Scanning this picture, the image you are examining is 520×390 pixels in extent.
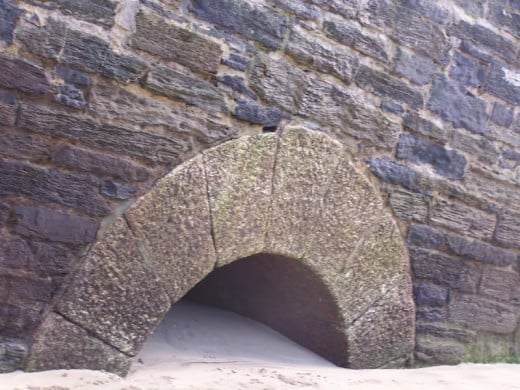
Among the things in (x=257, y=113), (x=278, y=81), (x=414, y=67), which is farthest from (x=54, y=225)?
(x=414, y=67)

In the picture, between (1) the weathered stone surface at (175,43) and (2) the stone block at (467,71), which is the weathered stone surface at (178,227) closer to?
(1) the weathered stone surface at (175,43)

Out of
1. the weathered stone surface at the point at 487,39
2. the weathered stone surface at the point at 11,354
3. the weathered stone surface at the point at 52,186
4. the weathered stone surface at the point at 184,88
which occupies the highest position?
the weathered stone surface at the point at 487,39

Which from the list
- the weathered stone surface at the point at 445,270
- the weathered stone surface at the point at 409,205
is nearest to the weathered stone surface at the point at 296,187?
the weathered stone surface at the point at 409,205

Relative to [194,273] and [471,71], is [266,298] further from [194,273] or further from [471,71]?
[471,71]

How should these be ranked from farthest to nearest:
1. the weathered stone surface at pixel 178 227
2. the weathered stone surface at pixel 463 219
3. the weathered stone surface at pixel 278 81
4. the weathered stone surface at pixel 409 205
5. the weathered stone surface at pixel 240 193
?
the weathered stone surface at pixel 463 219 < the weathered stone surface at pixel 409 205 < the weathered stone surface at pixel 278 81 < the weathered stone surface at pixel 240 193 < the weathered stone surface at pixel 178 227

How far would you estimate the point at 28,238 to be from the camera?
2.19 metres

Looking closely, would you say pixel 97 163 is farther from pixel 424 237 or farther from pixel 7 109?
pixel 424 237

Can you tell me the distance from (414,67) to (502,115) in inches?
25.0

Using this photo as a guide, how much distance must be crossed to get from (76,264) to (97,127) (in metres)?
0.48

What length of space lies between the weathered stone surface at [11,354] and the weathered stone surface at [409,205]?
169cm

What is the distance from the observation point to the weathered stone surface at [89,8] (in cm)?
224

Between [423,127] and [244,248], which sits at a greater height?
[423,127]

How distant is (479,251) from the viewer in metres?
3.27

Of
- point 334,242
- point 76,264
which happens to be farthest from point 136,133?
point 334,242
